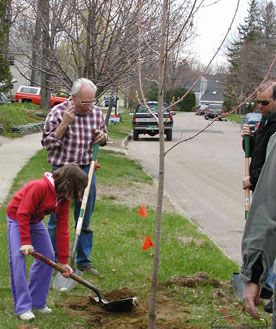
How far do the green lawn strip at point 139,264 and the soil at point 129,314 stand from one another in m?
0.08

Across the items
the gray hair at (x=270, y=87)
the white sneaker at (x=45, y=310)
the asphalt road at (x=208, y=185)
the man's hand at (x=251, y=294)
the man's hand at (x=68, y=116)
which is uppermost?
the gray hair at (x=270, y=87)

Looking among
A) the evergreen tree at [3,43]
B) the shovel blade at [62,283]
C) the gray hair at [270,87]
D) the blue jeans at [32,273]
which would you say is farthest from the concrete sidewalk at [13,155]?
the gray hair at [270,87]

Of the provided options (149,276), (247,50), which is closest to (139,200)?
(149,276)

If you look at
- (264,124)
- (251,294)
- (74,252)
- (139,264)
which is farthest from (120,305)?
(251,294)

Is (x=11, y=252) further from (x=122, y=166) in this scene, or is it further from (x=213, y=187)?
(x=122, y=166)

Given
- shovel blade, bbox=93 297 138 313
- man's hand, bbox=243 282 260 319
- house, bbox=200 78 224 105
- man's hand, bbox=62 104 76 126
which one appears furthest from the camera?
house, bbox=200 78 224 105

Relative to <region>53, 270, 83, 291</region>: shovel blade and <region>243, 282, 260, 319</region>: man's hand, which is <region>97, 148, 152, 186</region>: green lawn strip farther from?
<region>243, 282, 260, 319</region>: man's hand

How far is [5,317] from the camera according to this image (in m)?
4.79

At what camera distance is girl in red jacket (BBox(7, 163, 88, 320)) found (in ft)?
15.3

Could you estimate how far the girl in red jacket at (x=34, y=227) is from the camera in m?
4.67

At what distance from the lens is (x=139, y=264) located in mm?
6594

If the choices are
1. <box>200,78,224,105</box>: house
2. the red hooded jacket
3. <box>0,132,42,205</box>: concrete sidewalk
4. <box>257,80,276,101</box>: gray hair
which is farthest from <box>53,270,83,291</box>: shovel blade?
<box>200,78,224,105</box>: house

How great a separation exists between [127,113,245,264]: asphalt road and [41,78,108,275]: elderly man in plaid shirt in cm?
199

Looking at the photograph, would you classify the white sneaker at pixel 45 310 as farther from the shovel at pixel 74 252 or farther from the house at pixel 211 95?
the house at pixel 211 95
